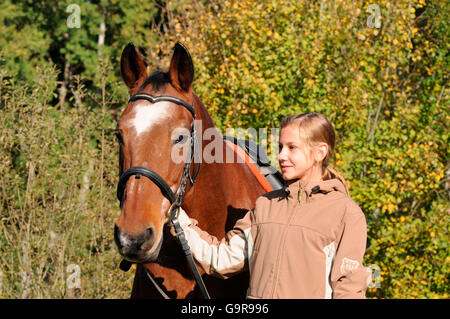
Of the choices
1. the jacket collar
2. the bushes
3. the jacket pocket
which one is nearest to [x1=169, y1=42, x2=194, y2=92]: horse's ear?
the jacket collar

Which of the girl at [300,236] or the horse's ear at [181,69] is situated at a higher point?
the horse's ear at [181,69]

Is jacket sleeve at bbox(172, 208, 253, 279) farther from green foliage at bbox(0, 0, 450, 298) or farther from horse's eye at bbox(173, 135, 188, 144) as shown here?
green foliage at bbox(0, 0, 450, 298)

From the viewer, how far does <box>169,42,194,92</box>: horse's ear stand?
2.61 meters

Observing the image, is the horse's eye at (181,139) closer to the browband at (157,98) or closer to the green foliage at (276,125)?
the browband at (157,98)

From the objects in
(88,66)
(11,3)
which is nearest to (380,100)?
(88,66)

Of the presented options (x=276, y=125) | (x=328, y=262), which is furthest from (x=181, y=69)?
(x=276, y=125)

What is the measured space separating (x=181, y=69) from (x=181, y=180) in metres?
0.59

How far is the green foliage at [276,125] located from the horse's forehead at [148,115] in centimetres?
377

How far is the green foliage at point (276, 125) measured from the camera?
6039 mm

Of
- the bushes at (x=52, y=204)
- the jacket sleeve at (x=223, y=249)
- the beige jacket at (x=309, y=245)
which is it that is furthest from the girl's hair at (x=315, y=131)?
the bushes at (x=52, y=204)

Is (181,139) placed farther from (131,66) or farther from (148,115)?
(131,66)

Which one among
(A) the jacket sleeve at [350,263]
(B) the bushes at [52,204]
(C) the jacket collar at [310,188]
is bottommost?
(B) the bushes at [52,204]

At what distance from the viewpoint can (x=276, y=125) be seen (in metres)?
7.44
